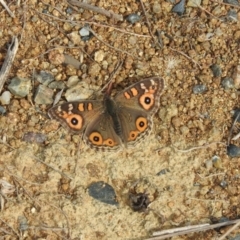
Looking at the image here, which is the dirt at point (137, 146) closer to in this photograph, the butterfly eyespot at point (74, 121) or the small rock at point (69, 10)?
the small rock at point (69, 10)

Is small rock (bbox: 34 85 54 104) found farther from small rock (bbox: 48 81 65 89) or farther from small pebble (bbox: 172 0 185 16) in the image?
small pebble (bbox: 172 0 185 16)

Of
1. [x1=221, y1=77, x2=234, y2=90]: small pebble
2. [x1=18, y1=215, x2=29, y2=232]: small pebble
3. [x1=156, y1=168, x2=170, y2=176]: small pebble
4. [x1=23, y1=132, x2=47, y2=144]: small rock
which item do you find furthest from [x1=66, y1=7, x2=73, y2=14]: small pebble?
[x1=18, y1=215, x2=29, y2=232]: small pebble

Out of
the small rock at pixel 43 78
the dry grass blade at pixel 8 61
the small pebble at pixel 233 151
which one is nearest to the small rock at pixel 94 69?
the small rock at pixel 43 78

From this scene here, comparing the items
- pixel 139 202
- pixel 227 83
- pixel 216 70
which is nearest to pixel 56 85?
pixel 139 202

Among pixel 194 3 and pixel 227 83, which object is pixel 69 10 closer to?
pixel 194 3

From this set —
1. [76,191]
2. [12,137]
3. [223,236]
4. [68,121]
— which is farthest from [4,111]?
[223,236]

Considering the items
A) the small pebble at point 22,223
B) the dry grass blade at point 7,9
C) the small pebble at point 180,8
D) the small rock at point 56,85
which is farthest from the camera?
the small pebble at point 180,8
